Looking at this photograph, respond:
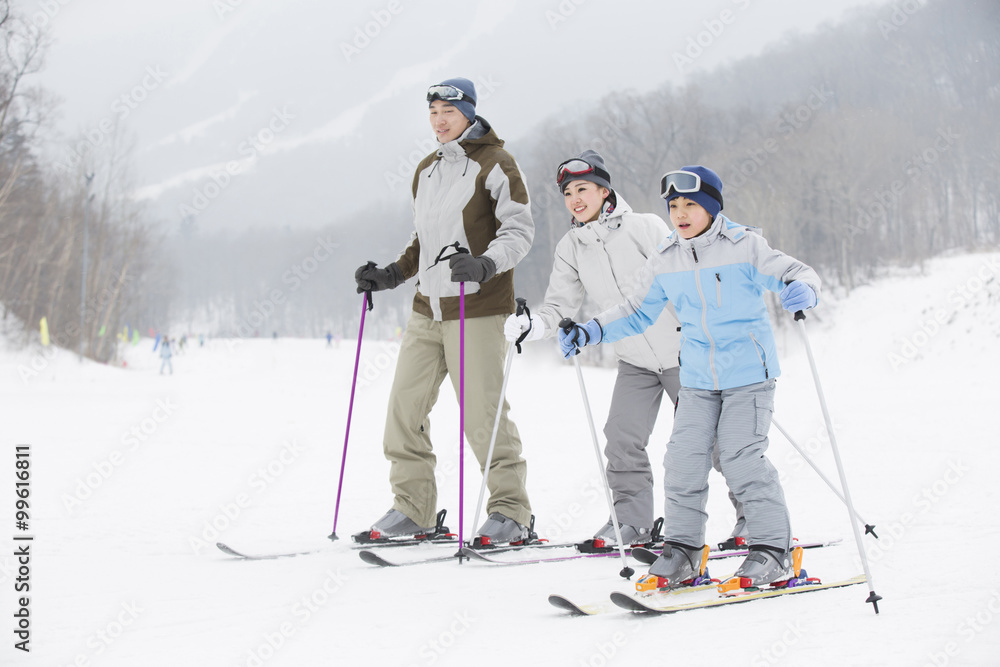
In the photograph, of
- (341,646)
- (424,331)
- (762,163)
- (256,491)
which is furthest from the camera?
(762,163)

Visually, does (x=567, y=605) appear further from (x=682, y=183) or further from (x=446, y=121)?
(x=446, y=121)

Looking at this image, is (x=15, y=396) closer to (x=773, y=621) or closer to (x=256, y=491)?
(x=256, y=491)

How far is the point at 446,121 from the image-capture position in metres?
3.58

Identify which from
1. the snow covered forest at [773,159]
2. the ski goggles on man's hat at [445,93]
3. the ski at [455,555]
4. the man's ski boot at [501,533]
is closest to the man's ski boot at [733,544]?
the ski at [455,555]

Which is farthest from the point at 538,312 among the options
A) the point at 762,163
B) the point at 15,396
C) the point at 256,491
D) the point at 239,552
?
the point at 762,163

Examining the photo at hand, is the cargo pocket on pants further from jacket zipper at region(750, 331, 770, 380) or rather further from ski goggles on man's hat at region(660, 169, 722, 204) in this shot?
ski goggles on man's hat at region(660, 169, 722, 204)

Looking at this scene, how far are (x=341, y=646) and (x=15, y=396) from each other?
12940 millimetres

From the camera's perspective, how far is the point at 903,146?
111 feet

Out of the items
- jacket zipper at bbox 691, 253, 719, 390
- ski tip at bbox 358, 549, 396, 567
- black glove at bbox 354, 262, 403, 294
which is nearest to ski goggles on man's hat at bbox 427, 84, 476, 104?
black glove at bbox 354, 262, 403, 294

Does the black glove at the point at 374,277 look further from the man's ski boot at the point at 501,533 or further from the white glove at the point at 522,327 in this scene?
the man's ski boot at the point at 501,533

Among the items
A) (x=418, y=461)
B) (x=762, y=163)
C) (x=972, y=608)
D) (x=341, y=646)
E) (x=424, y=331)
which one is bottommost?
(x=341, y=646)

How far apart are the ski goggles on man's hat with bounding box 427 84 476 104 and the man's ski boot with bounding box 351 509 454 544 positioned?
71.1 inches

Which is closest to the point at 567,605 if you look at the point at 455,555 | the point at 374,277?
the point at 455,555

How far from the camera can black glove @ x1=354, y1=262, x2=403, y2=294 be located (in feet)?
12.1
